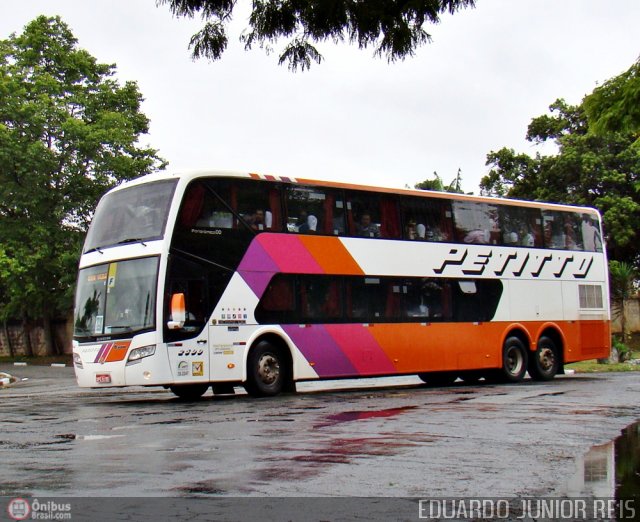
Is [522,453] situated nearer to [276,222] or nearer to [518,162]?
[276,222]

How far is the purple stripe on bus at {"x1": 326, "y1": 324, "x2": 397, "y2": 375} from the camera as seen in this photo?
17906mm


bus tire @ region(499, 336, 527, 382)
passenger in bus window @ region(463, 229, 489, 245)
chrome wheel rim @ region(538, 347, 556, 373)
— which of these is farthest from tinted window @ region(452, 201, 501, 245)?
chrome wheel rim @ region(538, 347, 556, 373)

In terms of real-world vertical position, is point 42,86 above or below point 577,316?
above

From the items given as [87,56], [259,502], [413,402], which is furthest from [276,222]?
[87,56]

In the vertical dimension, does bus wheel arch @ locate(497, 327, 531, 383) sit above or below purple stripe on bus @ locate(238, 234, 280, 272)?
below

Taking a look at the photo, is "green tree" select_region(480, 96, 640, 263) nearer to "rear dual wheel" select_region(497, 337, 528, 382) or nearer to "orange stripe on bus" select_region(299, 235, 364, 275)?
"rear dual wheel" select_region(497, 337, 528, 382)

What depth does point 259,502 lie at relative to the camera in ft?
19.1

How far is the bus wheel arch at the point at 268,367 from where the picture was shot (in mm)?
16531

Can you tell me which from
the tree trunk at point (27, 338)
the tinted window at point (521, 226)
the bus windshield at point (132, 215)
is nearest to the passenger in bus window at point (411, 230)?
the tinted window at point (521, 226)

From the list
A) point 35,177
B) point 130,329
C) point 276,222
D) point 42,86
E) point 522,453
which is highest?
point 42,86

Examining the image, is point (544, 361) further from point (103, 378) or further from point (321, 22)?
point (321, 22)

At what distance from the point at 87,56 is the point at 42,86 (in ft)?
10.6

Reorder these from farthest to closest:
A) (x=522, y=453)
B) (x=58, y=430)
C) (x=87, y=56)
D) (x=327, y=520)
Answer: (x=87, y=56), (x=58, y=430), (x=522, y=453), (x=327, y=520)

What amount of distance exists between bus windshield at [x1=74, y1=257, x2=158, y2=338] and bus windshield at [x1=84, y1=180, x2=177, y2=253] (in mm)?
465
